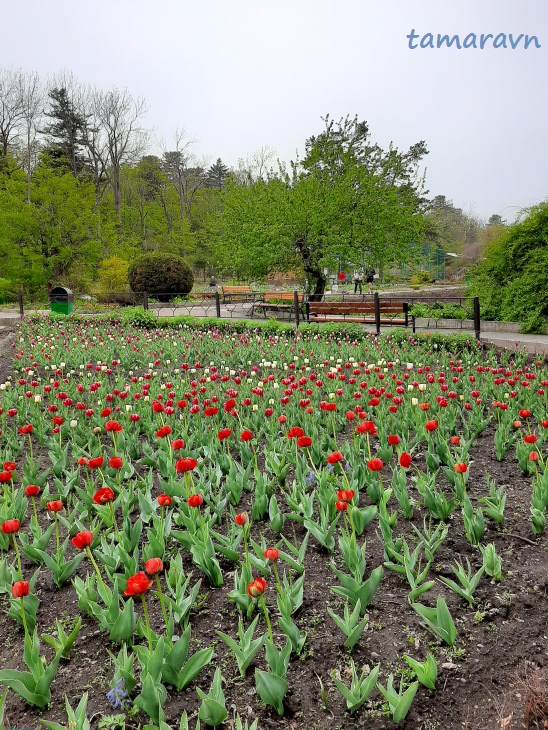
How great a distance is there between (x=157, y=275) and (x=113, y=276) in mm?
2916

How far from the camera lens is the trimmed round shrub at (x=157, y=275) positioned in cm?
2430

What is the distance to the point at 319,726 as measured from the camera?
1723mm

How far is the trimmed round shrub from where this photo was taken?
957 inches

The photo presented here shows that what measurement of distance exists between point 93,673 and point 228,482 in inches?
55.5

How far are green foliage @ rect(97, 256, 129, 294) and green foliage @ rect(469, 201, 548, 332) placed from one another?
60.4ft

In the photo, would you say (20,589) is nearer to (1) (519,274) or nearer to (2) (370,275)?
(1) (519,274)

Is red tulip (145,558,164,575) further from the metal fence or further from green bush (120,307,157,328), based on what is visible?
the metal fence

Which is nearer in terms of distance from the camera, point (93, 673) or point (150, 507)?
point (93, 673)

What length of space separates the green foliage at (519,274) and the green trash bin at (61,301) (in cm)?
1393

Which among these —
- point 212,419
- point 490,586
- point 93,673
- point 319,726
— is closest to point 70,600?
point 93,673

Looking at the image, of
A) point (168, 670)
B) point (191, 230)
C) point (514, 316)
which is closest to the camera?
point (168, 670)

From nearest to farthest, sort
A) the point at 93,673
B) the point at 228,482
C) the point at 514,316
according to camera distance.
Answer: the point at 93,673, the point at 228,482, the point at 514,316

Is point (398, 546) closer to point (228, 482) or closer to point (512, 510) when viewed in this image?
point (512, 510)

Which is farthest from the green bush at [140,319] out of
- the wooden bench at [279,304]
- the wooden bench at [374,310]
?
the wooden bench at [374,310]
